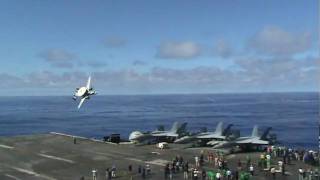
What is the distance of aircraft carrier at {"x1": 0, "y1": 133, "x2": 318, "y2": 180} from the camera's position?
53031mm

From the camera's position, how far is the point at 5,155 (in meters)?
67.7

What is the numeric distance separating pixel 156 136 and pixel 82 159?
22288mm

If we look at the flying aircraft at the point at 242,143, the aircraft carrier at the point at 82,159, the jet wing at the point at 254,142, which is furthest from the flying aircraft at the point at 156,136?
the jet wing at the point at 254,142

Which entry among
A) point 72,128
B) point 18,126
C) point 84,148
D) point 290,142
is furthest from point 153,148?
point 18,126

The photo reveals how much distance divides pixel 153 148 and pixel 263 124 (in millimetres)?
113566

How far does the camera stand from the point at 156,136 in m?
83.1

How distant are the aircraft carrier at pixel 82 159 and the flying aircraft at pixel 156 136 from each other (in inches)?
90.3

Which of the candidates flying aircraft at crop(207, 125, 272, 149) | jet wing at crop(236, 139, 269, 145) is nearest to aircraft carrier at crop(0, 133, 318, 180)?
flying aircraft at crop(207, 125, 272, 149)

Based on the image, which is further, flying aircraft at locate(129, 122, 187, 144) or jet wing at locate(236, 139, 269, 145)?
flying aircraft at locate(129, 122, 187, 144)

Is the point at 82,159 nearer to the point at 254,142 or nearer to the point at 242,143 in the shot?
the point at 242,143

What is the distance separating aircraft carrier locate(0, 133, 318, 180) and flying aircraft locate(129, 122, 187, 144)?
229 centimetres

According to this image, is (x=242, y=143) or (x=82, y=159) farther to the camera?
(x=242, y=143)

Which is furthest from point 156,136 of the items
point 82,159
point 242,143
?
point 82,159

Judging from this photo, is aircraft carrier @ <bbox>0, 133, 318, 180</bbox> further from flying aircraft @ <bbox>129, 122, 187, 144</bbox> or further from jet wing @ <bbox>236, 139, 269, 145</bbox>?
jet wing @ <bbox>236, 139, 269, 145</bbox>
